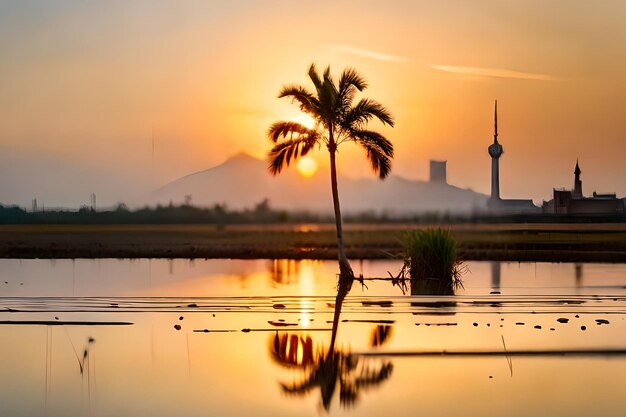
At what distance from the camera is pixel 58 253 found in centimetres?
5166

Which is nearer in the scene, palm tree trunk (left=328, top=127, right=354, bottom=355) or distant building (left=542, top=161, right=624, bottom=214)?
palm tree trunk (left=328, top=127, right=354, bottom=355)

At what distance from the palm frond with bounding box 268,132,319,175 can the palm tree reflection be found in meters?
18.0

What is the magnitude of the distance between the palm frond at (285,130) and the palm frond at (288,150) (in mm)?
257

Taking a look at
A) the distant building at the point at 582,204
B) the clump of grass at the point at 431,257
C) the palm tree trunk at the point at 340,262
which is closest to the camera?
the palm tree trunk at the point at 340,262

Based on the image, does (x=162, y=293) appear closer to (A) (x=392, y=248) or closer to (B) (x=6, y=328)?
(B) (x=6, y=328)

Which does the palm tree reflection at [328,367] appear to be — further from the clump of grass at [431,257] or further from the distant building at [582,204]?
the distant building at [582,204]

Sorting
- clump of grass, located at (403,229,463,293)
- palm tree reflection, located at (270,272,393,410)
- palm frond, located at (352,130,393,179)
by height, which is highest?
palm frond, located at (352,130,393,179)

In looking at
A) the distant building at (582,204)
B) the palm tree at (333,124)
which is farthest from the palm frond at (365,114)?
Result: the distant building at (582,204)

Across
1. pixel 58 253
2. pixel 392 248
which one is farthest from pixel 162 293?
pixel 392 248

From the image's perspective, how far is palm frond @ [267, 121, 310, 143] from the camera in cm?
3534

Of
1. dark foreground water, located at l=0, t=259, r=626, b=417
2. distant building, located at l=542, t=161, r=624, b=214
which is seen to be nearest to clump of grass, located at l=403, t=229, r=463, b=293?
dark foreground water, located at l=0, t=259, r=626, b=417

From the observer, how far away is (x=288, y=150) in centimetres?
3603

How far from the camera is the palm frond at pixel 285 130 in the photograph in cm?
3534

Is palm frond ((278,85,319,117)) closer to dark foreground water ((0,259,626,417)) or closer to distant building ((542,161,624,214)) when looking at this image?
dark foreground water ((0,259,626,417))
